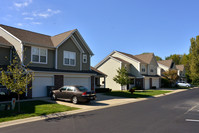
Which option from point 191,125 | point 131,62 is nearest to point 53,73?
point 191,125

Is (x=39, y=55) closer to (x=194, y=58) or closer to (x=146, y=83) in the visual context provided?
(x=146, y=83)

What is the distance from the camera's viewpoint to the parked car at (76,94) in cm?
1379

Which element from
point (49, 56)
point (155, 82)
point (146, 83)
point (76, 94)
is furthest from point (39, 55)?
point (155, 82)

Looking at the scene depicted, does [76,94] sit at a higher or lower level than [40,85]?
lower

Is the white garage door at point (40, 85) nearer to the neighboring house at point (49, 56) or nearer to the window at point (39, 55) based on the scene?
the neighboring house at point (49, 56)

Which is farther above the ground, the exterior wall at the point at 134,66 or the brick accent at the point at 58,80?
the exterior wall at the point at 134,66

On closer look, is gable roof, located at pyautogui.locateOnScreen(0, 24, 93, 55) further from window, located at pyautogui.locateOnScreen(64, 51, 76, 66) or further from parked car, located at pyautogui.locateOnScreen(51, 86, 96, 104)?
parked car, located at pyautogui.locateOnScreen(51, 86, 96, 104)

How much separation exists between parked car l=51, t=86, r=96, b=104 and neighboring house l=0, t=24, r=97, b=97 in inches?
119

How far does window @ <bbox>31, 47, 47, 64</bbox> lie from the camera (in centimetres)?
1819

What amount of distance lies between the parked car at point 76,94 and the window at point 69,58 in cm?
630

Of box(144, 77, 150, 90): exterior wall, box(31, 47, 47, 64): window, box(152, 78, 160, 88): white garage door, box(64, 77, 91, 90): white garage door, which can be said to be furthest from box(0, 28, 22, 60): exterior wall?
box(152, 78, 160, 88): white garage door

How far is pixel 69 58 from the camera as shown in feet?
70.8

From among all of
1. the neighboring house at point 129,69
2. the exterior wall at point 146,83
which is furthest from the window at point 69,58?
the exterior wall at point 146,83

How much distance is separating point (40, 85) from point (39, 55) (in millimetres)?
3446
